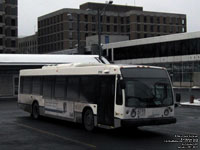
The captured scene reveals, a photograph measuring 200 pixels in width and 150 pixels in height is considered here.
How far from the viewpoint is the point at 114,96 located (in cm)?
1325

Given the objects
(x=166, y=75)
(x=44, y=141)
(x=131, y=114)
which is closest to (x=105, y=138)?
(x=131, y=114)

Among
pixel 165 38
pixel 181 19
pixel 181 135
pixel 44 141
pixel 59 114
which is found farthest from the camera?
pixel 181 19

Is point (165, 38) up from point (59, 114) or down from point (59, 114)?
up

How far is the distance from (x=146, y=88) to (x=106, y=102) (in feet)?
4.80

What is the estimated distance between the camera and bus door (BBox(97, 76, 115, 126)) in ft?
43.8

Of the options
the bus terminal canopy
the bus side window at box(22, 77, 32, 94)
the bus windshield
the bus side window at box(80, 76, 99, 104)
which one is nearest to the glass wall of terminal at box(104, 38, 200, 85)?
the bus terminal canopy

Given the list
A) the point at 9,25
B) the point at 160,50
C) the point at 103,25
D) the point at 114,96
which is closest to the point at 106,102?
the point at 114,96

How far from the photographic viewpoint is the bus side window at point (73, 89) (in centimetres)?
1549

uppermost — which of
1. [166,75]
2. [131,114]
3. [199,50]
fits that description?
[199,50]

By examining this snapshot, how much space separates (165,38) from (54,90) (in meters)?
59.6

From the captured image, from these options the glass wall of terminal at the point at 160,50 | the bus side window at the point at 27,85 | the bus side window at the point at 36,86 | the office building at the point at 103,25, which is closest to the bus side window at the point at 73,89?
the bus side window at the point at 36,86

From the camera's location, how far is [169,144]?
11461 mm

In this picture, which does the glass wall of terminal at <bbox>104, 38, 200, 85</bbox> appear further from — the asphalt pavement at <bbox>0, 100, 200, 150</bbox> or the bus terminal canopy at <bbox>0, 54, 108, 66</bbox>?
the asphalt pavement at <bbox>0, 100, 200, 150</bbox>

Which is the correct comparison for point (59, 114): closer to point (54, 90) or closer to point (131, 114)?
point (54, 90)
